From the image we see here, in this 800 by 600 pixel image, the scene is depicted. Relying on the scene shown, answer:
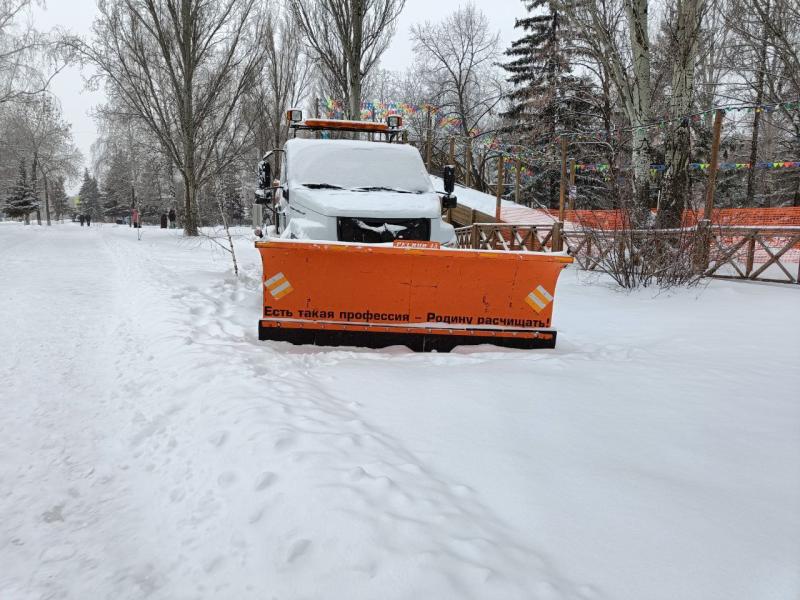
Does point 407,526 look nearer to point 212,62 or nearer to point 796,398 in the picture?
point 796,398

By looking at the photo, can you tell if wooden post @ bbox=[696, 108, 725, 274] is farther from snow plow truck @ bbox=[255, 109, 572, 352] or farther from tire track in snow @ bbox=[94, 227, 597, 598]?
tire track in snow @ bbox=[94, 227, 597, 598]

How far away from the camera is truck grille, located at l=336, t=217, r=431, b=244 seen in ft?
18.0

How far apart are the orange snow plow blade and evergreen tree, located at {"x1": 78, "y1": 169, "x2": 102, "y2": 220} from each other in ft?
273

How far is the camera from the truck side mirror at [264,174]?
6623mm

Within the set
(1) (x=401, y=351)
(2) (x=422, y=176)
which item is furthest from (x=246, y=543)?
(2) (x=422, y=176)

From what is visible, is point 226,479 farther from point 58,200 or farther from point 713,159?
point 58,200

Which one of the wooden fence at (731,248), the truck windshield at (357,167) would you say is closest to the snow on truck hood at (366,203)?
the truck windshield at (357,167)

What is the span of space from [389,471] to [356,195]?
4.27 metres

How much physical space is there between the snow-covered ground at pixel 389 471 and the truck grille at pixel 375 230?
59.9 inches

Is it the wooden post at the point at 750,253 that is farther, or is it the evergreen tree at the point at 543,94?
the evergreen tree at the point at 543,94

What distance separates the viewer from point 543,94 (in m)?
23.1

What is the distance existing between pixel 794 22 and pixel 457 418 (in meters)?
15.3

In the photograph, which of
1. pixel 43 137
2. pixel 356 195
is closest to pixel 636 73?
pixel 356 195

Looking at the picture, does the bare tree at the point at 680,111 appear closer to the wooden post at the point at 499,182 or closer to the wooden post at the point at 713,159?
the wooden post at the point at 713,159
